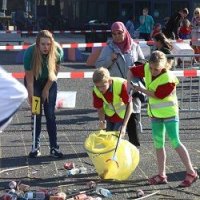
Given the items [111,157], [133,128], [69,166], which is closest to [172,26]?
[133,128]

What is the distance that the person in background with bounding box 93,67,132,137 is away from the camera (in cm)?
729

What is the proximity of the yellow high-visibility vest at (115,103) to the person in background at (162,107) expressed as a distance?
1.53 ft

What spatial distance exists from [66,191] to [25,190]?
0.44 metres

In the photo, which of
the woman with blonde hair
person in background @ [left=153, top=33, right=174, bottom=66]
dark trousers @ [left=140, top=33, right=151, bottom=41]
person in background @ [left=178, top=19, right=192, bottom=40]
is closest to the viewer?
the woman with blonde hair


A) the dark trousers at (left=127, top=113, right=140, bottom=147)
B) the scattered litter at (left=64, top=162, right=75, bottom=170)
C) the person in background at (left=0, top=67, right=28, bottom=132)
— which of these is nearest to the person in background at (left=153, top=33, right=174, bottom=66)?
the dark trousers at (left=127, top=113, right=140, bottom=147)

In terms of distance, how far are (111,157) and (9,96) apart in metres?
4.12

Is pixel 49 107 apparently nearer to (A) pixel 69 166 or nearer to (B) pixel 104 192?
(A) pixel 69 166

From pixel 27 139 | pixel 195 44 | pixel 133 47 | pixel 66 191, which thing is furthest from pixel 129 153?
pixel 195 44

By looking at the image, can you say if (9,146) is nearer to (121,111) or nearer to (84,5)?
(121,111)

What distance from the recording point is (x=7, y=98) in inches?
121

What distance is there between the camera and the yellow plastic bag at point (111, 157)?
714 cm

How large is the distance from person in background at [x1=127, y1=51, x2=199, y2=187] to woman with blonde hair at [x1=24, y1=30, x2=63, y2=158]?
140 cm

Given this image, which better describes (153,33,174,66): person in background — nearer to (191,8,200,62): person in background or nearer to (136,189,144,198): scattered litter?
(136,189,144,198): scattered litter

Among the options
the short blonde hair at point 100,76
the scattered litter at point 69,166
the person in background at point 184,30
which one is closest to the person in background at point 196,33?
the person in background at point 184,30
